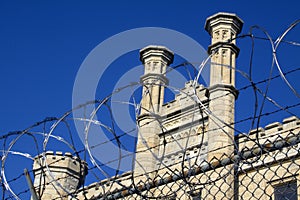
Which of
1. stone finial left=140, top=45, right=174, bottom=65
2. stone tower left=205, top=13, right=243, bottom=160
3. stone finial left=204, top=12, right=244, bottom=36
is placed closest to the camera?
stone tower left=205, top=13, right=243, bottom=160

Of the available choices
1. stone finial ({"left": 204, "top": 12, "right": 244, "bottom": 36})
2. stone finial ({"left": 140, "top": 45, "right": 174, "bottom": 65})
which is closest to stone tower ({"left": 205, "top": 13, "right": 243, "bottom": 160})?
stone finial ({"left": 204, "top": 12, "right": 244, "bottom": 36})

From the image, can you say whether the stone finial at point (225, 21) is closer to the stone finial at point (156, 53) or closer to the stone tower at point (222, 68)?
the stone tower at point (222, 68)

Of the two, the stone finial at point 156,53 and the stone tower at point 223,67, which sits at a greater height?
the stone finial at point 156,53

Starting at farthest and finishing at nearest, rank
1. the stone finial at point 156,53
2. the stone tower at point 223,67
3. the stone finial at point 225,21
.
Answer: the stone finial at point 156,53 → the stone finial at point 225,21 → the stone tower at point 223,67

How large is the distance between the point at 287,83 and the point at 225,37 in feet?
58.1

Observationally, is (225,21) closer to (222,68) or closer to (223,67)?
(222,68)

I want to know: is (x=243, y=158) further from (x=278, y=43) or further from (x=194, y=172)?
(x=278, y=43)

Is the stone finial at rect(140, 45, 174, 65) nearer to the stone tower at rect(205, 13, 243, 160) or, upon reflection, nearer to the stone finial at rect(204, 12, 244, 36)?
the stone tower at rect(205, 13, 243, 160)

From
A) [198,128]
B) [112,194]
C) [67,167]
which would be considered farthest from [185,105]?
[112,194]

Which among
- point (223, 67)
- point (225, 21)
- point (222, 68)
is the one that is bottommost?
point (223, 67)

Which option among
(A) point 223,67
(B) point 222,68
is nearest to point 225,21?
(B) point 222,68

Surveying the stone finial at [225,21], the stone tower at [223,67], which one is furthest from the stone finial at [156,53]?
the stone finial at [225,21]

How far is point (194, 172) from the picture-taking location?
3.87 m

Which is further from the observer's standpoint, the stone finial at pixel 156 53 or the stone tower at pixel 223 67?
the stone finial at pixel 156 53
